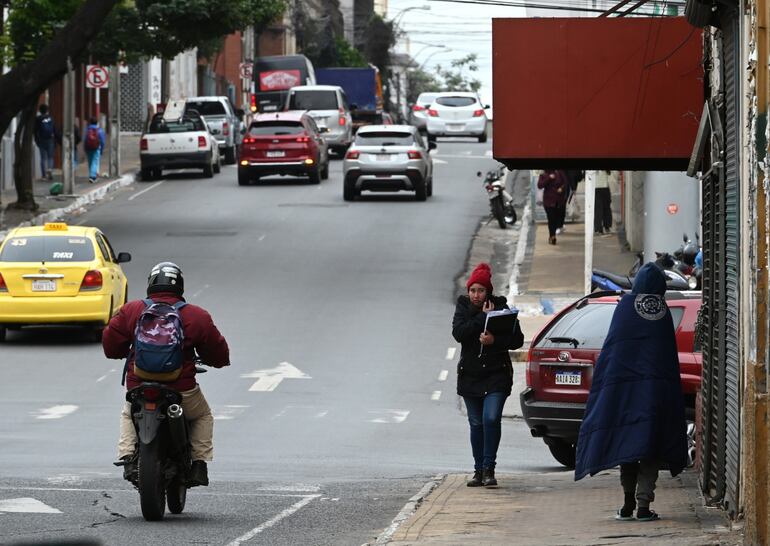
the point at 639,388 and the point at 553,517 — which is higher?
the point at 639,388

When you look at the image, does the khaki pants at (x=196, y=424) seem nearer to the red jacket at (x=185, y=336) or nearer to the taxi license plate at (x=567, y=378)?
the red jacket at (x=185, y=336)

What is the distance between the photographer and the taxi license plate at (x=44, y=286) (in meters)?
22.8

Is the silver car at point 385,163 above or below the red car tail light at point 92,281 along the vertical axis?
above

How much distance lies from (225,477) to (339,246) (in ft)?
65.4

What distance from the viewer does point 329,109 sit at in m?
52.3

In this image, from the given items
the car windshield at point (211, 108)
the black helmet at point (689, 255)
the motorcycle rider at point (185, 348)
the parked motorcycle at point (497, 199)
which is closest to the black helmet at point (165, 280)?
the motorcycle rider at point (185, 348)

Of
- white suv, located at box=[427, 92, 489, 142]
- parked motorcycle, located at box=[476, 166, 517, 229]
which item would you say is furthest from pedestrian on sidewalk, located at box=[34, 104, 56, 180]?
white suv, located at box=[427, 92, 489, 142]

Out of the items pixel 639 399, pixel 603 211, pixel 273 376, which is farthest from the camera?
pixel 603 211

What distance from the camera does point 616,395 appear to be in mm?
10516

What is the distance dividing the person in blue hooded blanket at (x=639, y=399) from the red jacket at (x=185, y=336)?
2.42 meters

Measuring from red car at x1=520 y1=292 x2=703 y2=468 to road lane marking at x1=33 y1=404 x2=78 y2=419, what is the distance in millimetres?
5019

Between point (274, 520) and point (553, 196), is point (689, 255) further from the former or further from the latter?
point (274, 520)

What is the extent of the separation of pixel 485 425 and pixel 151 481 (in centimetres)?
302

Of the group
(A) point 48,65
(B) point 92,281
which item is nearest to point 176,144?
(A) point 48,65
